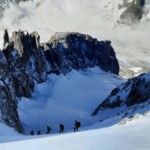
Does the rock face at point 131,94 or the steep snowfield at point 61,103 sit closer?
the rock face at point 131,94

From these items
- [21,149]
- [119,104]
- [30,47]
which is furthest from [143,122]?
[30,47]

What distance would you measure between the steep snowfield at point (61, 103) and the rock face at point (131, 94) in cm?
547

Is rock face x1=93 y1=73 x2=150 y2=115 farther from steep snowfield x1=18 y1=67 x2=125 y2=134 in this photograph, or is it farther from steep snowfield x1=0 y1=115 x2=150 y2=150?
steep snowfield x1=0 y1=115 x2=150 y2=150

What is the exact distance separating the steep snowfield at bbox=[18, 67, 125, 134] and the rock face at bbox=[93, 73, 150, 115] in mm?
5472

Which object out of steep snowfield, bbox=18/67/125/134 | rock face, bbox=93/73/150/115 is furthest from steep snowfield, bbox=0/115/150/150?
rock face, bbox=93/73/150/115

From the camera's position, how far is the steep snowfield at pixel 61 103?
11456 cm

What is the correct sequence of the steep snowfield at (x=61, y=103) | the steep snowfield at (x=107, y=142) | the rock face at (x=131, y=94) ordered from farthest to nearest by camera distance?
the steep snowfield at (x=61, y=103), the rock face at (x=131, y=94), the steep snowfield at (x=107, y=142)

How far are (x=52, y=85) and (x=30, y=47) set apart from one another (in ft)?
49.7

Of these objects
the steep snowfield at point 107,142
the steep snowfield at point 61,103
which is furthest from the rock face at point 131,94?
the steep snowfield at point 107,142

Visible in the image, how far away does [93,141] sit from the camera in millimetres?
20984

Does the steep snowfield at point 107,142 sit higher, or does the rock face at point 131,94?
the rock face at point 131,94

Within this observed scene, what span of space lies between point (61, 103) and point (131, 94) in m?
35.9

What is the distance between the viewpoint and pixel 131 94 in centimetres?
11400

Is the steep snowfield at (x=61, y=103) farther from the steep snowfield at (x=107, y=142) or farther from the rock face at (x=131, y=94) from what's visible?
the steep snowfield at (x=107, y=142)
